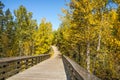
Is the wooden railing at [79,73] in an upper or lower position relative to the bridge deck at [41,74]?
upper

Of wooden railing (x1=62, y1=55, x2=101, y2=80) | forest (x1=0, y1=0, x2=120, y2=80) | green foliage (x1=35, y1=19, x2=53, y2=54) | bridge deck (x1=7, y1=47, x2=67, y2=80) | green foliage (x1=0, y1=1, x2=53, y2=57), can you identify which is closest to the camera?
wooden railing (x1=62, y1=55, x2=101, y2=80)

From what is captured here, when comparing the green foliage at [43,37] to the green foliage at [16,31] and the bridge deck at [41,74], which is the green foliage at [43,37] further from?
the bridge deck at [41,74]

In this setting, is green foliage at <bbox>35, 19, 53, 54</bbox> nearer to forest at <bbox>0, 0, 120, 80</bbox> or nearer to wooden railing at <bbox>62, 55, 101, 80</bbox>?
forest at <bbox>0, 0, 120, 80</bbox>

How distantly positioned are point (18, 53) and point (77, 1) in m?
53.6

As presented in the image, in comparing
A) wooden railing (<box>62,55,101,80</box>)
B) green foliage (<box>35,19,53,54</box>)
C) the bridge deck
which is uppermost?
green foliage (<box>35,19,53,54</box>)

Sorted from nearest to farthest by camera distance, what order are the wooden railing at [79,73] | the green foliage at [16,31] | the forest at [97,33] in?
1. the wooden railing at [79,73]
2. the forest at [97,33]
3. the green foliage at [16,31]

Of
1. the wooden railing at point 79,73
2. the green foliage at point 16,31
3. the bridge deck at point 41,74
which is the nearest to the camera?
the wooden railing at point 79,73

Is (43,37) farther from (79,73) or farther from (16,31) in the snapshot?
(79,73)

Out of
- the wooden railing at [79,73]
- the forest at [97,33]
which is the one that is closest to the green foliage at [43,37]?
the forest at [97,33]

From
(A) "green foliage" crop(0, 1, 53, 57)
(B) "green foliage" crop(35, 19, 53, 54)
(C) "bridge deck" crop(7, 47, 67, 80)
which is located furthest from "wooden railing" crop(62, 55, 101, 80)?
(A) "green foliage" crop(0, 1, 53, 57)

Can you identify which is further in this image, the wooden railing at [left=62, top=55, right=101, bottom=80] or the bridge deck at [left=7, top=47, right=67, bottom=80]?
the bridge deck at [left=7, top=47, right=67, bottom=80]

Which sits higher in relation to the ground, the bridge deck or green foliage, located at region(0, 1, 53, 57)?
green foliage, located at region(0, 1, 53, 57)

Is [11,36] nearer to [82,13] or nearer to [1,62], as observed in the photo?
[82,13]

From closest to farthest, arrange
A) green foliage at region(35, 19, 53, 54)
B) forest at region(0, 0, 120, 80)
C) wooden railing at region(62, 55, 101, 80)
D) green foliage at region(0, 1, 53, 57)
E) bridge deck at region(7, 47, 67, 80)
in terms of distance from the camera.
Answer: wooden railing at region(62, 55, 101, 80), bridge deck at region(7, 47, 67, 80), forest at region(0, 0, 120, 80), green foliage at region(35, 19, 53, 54), green foliage at region(0, 1, 53, 57)
